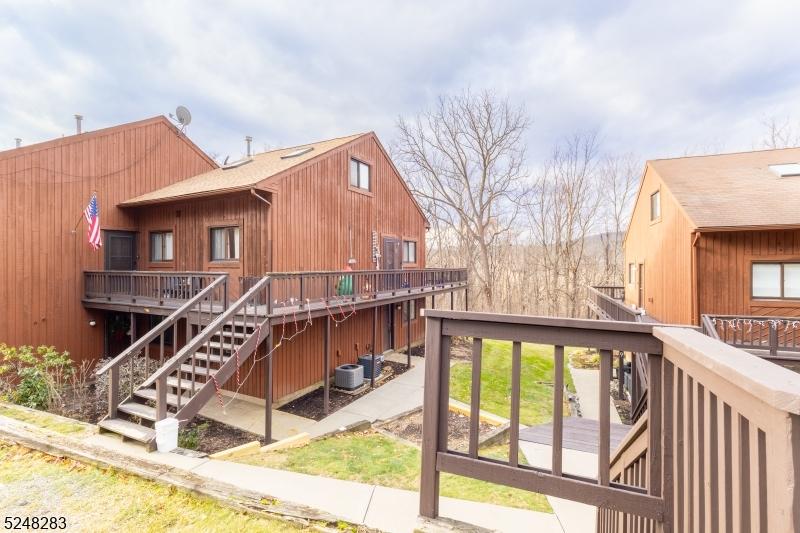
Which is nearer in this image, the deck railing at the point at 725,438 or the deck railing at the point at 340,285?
the deck railing at the point at 725,438

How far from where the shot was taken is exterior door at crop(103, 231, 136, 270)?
10617 millimetres

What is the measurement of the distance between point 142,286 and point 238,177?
3.78 metres

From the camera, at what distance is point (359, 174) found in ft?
41.4

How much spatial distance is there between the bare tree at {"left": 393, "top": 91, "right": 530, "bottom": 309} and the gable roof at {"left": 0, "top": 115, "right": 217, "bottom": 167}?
1346 centimetres

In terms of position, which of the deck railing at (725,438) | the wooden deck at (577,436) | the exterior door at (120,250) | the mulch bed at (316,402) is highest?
the exterior door at (120,250)

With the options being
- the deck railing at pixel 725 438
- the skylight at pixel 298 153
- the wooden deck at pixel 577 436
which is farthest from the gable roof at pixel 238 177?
the deck railing at pixel 725 438

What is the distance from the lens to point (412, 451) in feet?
19.5

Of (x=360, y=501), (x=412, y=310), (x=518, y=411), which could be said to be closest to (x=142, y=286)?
(x=360, y=501)

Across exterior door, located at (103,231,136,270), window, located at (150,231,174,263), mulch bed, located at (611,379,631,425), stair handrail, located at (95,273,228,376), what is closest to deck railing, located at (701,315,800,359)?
mulch bed, located at (611,379,631,425)

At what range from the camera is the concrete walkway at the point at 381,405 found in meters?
8.20

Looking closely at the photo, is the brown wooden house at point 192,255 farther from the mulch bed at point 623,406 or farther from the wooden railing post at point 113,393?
the mulch bed at point 623,406

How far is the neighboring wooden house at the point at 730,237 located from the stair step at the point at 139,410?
11.4 metres

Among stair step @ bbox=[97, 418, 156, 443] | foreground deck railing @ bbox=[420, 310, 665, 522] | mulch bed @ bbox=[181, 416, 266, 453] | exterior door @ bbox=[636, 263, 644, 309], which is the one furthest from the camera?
exterior door @ bbox=[636, 263, 644, 309]

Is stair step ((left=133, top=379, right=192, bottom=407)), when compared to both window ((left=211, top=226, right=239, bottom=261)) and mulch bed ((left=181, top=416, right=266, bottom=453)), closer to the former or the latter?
mulch bed ((left=181, top=416, right=266, bottom=453))
